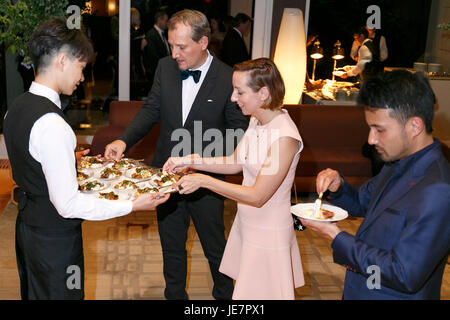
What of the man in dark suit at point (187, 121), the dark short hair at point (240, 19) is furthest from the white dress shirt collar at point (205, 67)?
the dark short hair at point (240, 19)

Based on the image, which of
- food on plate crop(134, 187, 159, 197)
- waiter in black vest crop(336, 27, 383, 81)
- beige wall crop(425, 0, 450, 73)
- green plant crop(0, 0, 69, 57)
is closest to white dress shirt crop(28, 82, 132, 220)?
food on plate crop(134, 187, 159, 197)

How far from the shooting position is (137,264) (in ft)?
12.7

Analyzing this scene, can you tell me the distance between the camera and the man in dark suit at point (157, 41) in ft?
23.3

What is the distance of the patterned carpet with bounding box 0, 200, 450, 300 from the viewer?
350cm

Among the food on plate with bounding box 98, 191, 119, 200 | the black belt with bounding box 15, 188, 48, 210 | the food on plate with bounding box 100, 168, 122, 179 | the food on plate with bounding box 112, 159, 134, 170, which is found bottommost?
the food on plate with bounding box 98, 191, 119, 200

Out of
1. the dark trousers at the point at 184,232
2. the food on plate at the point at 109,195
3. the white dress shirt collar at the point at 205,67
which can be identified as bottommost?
the dark trousers at the point at 184,232

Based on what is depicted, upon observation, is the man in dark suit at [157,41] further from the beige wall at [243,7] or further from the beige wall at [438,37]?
the beige wall at [438,37]

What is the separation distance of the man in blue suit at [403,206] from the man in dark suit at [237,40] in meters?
5.67

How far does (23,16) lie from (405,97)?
12.2 feet

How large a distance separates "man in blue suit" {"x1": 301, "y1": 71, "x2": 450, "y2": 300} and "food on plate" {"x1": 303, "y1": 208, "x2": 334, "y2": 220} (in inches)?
9.8

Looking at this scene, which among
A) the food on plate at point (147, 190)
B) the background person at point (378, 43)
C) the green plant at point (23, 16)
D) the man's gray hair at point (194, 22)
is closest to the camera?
the food on plate at point (147, 190)

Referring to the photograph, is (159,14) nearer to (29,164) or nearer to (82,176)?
(82,176)

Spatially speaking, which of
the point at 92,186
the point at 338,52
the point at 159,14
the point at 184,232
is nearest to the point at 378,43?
the point at 338,52

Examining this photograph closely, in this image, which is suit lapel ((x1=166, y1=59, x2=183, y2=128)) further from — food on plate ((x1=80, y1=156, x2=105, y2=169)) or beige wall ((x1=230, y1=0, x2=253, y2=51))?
beige wall ((x1=230, y1=0, x2=253, y2=51))
